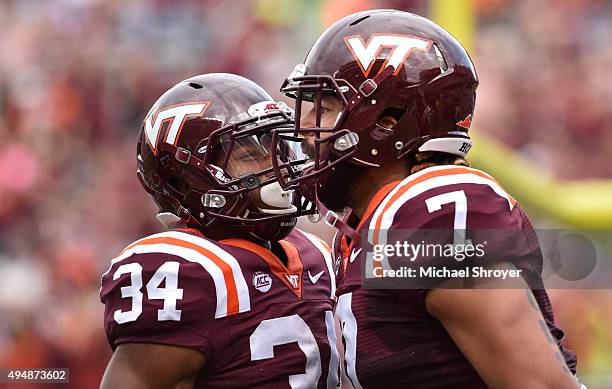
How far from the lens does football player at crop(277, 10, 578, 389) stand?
7.14 feet

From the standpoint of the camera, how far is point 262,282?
2713 millimetres

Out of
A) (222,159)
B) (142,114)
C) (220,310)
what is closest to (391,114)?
(222,159)

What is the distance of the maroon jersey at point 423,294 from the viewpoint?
88.7 inches

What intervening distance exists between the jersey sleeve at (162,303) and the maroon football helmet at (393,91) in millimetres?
385

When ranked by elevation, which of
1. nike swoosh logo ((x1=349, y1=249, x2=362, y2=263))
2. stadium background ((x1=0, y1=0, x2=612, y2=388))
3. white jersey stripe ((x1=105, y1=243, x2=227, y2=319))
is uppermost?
nike swoosh logo ((x1=349, y1=249, x2=362, y2=263))

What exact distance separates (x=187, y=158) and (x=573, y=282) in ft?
4.25

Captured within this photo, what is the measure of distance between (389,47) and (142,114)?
4846 mm

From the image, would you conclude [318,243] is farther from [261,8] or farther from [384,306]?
[261,8]

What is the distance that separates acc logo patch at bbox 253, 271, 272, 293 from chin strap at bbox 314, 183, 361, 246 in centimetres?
24

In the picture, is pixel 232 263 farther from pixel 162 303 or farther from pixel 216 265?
pixel 162 303

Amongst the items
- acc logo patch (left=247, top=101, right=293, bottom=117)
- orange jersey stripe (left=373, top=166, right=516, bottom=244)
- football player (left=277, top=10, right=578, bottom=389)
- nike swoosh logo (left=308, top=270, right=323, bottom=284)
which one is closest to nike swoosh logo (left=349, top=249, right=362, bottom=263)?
football player (left=277, top=10, right=578, bottom=389)

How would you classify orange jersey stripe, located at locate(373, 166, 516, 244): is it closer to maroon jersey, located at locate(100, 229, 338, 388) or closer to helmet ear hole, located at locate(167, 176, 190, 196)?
maroon jersey, located at locate(100, 229, 338, 388)

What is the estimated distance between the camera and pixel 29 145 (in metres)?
7.23

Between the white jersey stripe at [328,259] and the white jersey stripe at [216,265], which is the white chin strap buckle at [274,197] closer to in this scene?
the white jersey stripe at [216,265]
